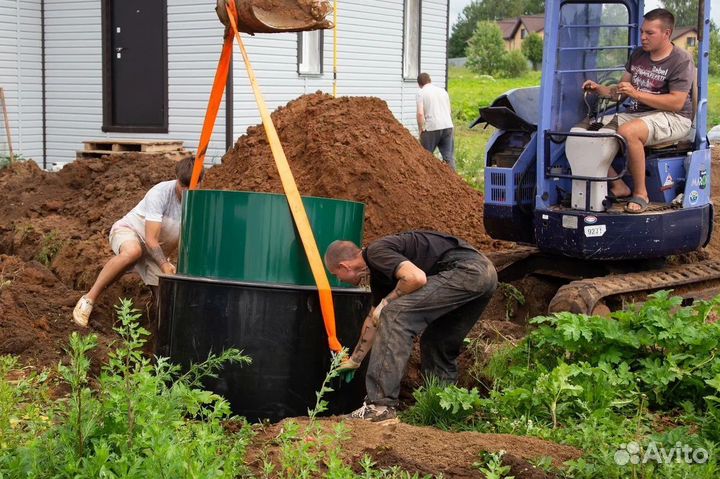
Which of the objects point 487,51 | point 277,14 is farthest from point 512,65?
point 277,14

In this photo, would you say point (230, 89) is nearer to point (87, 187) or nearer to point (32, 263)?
point (87, 187)

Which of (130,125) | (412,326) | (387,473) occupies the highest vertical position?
(130,125)

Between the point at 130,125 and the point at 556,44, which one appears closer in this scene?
the point at 556,44

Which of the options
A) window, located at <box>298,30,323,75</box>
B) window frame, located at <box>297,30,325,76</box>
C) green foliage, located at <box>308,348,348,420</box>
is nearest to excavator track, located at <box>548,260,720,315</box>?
green foliage, located at <box>308,348,348,420</box>

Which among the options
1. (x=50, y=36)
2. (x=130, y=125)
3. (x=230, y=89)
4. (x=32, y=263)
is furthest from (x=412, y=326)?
(x=50, y=36)

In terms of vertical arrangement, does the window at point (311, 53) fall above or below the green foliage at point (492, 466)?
above

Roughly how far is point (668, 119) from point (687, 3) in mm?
1039

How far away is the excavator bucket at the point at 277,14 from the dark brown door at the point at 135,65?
10.0 meters

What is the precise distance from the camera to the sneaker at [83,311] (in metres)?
8.47

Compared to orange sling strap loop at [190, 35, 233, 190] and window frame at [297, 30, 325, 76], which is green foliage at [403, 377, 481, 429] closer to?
orange sling strap loop at [190, 35, 233, 190]

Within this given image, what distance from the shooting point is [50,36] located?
17.5 m

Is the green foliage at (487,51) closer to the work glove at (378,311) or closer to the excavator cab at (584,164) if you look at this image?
the excavator cab at (584,164)

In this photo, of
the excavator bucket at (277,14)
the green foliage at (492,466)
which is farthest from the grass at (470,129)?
the green foliage at (492,466)

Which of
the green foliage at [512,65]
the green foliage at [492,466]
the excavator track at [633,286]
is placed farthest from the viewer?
the green foliage at [512,65]
